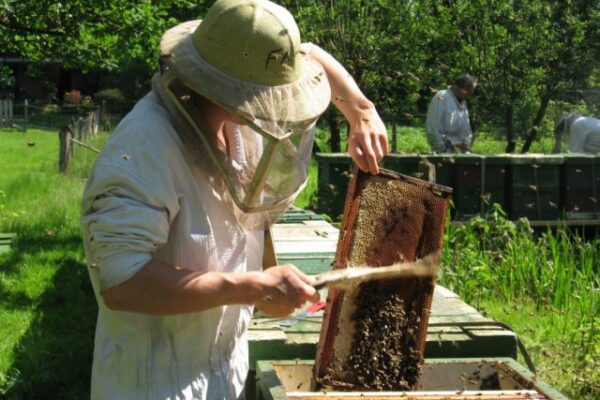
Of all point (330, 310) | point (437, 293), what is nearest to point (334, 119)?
point (437, 293)

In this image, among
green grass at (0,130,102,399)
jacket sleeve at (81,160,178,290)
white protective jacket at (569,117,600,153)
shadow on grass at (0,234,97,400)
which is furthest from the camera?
white protective jacket at (569,117,600,153)

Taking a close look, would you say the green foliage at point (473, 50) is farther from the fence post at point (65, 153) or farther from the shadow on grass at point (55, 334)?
the shadow on grass at point (55, 334)

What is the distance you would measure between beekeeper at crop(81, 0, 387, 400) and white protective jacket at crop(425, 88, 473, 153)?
26.1 feet

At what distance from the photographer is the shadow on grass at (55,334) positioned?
171 inches

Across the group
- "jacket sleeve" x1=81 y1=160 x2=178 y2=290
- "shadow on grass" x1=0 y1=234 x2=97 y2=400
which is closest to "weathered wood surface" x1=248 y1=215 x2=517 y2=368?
"jacket sleeve" x1=81 y1=160 x2=178 y2=290

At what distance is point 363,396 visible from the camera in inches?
90.4

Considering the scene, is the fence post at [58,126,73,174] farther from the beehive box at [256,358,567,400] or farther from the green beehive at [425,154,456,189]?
the beehive box at [256,358,567,400]

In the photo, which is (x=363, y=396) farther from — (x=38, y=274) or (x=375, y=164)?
(x=38, y=274)

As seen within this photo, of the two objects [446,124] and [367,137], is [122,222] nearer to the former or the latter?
[367,137]

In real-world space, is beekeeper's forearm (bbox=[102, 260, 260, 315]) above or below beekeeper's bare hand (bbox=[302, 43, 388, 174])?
below

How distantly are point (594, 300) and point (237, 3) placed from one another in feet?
13.7

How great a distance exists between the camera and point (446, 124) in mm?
9750

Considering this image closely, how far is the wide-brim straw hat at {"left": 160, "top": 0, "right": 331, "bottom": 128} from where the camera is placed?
5.46ft

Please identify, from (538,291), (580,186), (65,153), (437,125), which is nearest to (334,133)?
(65,153)
